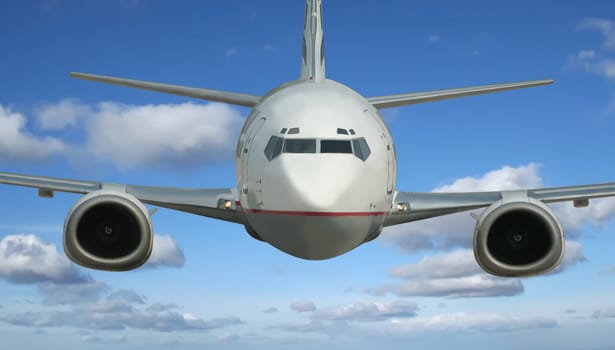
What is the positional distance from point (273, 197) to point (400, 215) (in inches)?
193

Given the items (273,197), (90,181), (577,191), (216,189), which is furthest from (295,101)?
(577,191)

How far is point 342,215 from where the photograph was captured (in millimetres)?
14281

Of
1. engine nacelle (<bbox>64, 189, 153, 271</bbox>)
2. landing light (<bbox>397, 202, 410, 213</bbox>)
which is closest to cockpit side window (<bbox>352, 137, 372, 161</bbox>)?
landing light (<bbox>397, 202, 410, 213</bbox>)

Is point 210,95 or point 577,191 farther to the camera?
point 210,95

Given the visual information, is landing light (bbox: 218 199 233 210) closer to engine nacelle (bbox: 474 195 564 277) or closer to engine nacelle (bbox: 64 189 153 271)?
engine nacelle (bbox: 64 189 153 271)

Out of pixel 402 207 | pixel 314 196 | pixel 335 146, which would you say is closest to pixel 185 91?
pixel 402 207

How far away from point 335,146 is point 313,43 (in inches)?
267

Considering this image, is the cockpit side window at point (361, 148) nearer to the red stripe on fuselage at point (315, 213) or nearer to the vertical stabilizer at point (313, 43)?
the red stripe on fuselage at point (315, 213)

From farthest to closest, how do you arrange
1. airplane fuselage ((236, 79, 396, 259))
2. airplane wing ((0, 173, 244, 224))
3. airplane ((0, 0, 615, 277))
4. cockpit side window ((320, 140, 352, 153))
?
1. airplane wing ((0, 173, 244, 224))
2. cockpit side window ((320, 140, 352, 153))
3. airplane ((0, 0, 615, 277))
4. airplane fuselage ((236, 79, 396, 259))

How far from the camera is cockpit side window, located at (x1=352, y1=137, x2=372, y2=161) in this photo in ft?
49.6

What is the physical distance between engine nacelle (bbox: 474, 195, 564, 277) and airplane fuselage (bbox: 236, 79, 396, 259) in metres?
2.64

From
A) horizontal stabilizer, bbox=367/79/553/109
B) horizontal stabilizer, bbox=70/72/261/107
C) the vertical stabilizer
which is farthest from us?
horizontal stabilizer, bbox=70/72/261/107

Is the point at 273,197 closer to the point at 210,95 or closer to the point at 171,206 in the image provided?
the point at 171,206

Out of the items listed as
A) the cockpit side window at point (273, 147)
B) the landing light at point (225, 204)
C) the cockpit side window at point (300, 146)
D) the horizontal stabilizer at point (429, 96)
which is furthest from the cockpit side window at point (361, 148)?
the horizontal stabilizer at point (429, 96)
